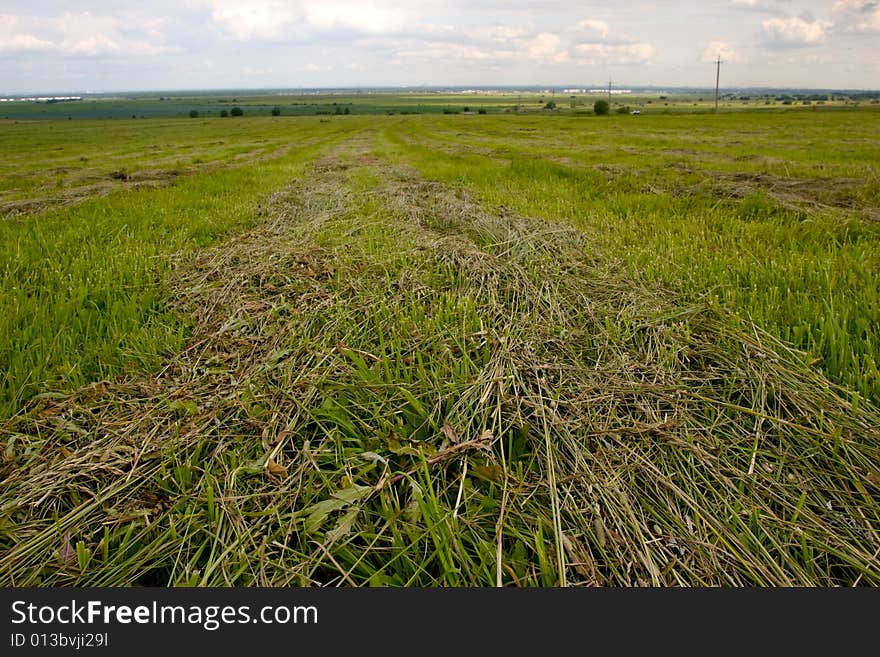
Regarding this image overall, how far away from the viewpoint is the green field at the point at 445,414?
1576mm

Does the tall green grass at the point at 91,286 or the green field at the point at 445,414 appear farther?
the tall green grass at the point at 91,286

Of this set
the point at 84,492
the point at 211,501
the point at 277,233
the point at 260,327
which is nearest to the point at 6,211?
the point at 277,233

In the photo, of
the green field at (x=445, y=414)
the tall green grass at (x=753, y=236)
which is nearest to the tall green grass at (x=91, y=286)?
the green field at (x=445, y=414)

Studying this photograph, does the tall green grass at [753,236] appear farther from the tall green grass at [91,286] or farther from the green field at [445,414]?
the tall green grass at [91,286]

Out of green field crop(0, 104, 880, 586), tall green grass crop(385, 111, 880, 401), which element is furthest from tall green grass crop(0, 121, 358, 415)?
tall green grass crop(385, 111, 880, 401)

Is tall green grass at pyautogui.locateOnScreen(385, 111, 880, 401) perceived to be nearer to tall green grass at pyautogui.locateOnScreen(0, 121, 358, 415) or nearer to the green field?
the green field

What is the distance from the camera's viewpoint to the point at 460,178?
10766 mm

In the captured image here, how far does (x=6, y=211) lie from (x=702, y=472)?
1013 centimetres

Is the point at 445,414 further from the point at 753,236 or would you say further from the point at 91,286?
the point at 753,236

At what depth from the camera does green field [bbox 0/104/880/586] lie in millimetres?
1576

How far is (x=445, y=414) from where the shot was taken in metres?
2.21

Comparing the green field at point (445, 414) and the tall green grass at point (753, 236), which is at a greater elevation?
the tall green grass at point (753, 236)

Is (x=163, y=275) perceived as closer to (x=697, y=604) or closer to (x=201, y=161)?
(x=697, y=604)

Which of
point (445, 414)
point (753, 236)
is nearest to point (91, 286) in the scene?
point (445, 414)
